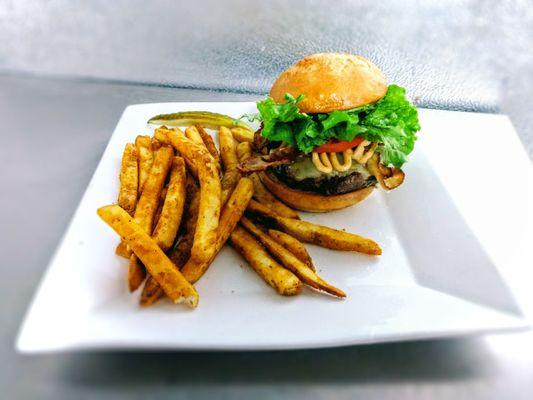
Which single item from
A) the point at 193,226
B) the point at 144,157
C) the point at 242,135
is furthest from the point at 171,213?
the point at 242,135

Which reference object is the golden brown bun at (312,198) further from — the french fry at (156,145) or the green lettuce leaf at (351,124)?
the french fry at (156,145)

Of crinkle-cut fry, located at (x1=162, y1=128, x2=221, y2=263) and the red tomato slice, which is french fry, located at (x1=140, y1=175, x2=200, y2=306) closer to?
crinkle-cut fry, located at (x1=162, y1=128, x2=221, y2=263)

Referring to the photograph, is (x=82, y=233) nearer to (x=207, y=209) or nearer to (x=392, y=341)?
(x=207, y=209)

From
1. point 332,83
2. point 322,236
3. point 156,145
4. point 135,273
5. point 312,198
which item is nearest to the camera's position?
point 135,273

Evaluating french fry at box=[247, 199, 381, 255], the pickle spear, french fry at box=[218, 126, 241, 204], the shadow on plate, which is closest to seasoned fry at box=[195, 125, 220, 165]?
french fry at box=[218, 126, 241, 204]

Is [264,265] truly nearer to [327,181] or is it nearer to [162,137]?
[327,181]

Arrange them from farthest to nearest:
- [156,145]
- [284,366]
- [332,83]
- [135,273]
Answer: [156,145], [332,83], [135,273], [284,366]

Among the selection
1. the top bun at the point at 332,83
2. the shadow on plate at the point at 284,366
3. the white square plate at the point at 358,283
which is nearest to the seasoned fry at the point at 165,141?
the white square plate at the point at 358,283

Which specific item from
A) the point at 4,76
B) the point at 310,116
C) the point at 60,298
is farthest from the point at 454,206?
the point at 4,76
